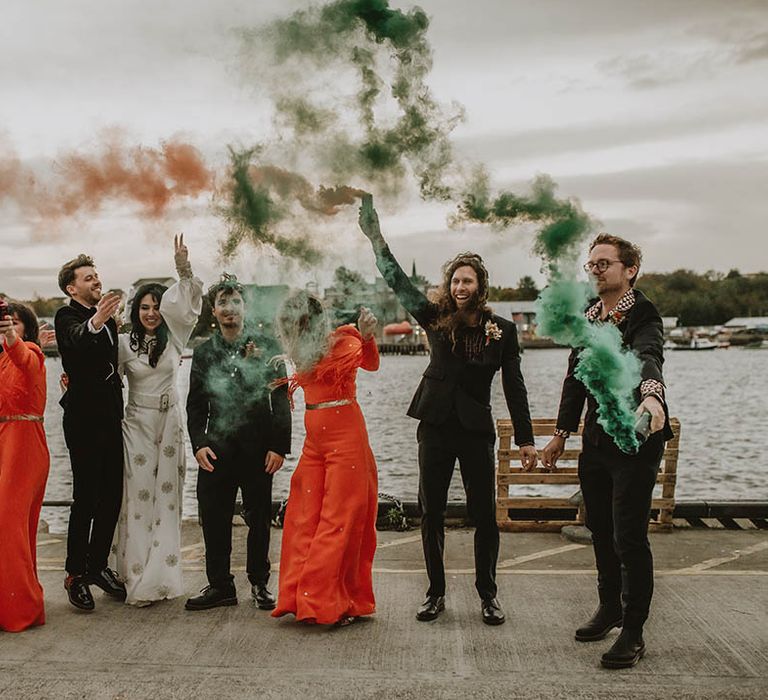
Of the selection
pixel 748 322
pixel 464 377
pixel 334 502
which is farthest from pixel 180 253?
pixel 748 322

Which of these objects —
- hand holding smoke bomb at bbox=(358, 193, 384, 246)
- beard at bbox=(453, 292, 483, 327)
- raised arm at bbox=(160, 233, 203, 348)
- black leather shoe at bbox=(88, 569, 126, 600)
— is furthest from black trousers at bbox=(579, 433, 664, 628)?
black leather shoe at bbox=(88, 569, 126, 600)

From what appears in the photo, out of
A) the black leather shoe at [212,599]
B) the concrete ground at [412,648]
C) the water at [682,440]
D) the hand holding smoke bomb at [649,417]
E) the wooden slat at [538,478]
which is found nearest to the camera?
the concrete ground at [412,648]

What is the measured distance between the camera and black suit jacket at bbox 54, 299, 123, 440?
5094 millimetres

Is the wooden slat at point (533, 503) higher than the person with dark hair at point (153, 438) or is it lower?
lower

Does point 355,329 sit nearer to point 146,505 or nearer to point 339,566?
point 339,566

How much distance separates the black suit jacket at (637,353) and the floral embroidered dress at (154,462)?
2483 millimetres

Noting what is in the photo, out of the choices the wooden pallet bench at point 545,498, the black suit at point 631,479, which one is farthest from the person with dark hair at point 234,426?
the wooden pallet bench at point 545,498

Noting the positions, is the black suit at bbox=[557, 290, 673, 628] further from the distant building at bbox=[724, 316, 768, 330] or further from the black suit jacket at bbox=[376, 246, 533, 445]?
the distant building at bbox=[724, 316, 768, 330]

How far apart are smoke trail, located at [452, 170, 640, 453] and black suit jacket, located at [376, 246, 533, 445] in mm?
515

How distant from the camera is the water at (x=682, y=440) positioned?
17.6 meters

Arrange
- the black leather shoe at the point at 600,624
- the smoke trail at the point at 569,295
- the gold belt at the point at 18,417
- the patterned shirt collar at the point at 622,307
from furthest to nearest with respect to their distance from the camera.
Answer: the gold belt at the point at 18,417, the black leather shoe at the point at 600,624, the patterned shirt collar at the point at 622,307, the smoke trail at the point at 569,295

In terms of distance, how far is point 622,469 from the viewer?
168 inches

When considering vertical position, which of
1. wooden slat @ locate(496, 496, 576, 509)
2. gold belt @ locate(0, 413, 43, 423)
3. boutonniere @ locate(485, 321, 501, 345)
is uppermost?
boutonniere @ locate(485, 321, 501, 345)

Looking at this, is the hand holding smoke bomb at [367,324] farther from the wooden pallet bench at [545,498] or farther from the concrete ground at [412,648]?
the wooden pallet bench at [545,498]
